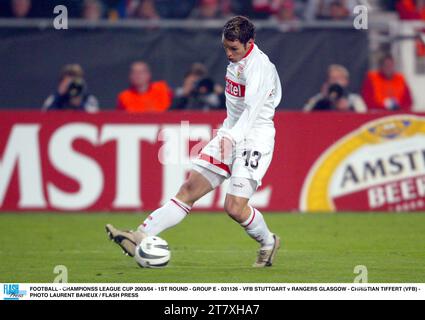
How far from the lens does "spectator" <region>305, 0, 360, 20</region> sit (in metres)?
19.4

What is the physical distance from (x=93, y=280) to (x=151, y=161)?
6.61 meters

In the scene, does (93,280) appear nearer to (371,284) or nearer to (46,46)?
(371,284)

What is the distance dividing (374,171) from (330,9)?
13.6ft

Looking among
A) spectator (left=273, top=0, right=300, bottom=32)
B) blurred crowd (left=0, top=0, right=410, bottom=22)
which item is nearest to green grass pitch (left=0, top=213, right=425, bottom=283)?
blurred crowd (left=0, top=0, right=410, bottom=22)

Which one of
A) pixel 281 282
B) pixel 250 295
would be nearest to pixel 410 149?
pixel 281 282

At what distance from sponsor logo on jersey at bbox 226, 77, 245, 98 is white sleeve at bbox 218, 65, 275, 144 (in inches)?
10.1

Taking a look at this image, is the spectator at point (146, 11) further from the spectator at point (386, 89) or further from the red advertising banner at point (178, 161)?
the spectator at point (386, 89)

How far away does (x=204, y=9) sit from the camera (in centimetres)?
1953

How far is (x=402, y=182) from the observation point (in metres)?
16.7

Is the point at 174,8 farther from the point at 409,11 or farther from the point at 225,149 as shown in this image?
the point at 225,149

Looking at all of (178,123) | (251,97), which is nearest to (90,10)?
(178,123)

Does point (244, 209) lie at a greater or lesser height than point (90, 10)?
lesser

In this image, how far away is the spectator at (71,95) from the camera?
17000 millimetres

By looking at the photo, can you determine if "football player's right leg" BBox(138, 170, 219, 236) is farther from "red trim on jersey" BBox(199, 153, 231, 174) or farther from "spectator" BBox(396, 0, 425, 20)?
"spectator" BBox(396, 0, 425, 20)
